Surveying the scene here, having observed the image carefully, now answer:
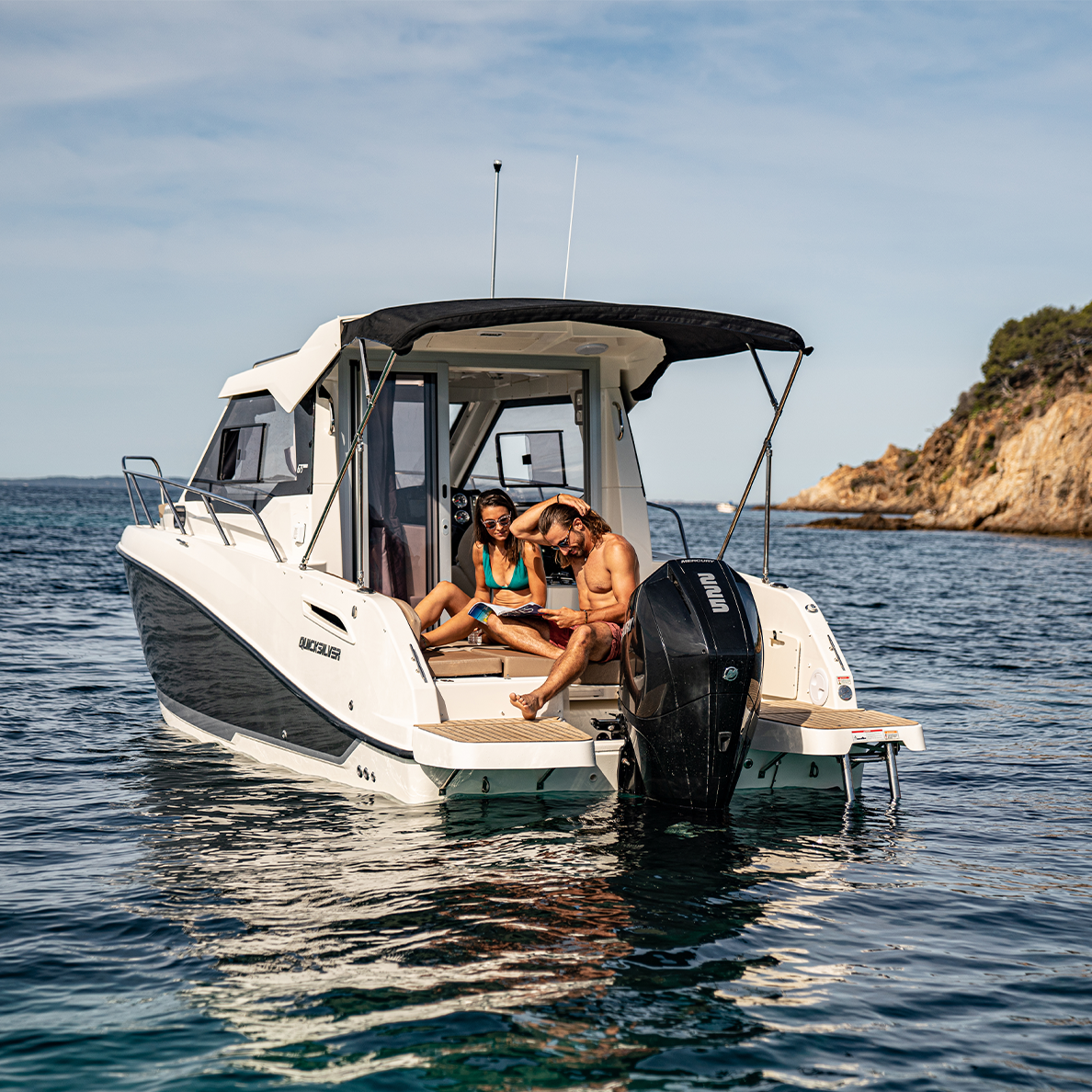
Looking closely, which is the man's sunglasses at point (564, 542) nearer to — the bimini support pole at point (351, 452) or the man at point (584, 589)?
the man at point (584, 589)

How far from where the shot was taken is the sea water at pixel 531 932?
11.4 feet

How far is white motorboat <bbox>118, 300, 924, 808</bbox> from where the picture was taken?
5273 millimetres

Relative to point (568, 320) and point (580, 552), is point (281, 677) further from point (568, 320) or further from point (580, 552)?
point (568, 320)

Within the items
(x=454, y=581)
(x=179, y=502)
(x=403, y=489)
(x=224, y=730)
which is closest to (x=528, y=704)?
(x=403, y=489)

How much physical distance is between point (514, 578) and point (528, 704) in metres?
1.15

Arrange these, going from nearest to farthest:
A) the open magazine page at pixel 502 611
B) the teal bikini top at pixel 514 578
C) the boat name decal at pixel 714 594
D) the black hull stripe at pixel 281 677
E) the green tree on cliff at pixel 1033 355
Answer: the boat name decal at pixel 714 594 → the black hull stripe at pixel 281 677 → the open magazine page at pixel 502 611 → the teal bikini top at pixel 514 578 → the green tree on cliff at pixel 1033 355

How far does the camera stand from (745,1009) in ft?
12.5

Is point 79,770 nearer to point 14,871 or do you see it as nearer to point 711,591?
point 14,871

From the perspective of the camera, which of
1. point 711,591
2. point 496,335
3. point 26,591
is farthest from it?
point 26,591

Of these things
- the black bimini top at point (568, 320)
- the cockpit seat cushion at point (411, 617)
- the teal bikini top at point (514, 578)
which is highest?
the black bimini top at point (568, 320)

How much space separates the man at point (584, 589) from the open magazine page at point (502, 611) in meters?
0.04

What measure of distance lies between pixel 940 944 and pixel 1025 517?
5416cm

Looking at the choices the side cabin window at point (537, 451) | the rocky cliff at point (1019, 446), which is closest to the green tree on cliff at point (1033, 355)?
the rocky cliff at point (1019, 446)

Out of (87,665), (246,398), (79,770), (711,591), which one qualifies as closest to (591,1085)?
(711,591)
